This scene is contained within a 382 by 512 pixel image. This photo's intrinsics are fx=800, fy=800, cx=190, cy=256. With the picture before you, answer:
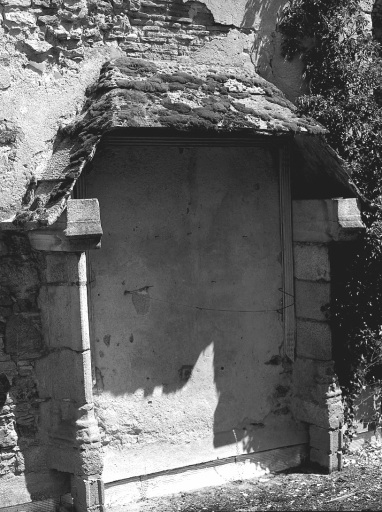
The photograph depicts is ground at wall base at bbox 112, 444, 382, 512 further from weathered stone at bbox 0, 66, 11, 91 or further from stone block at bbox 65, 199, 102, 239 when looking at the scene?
weathered stone at bbox 0, 66, 11, 91

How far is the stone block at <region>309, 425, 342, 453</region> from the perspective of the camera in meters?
7.56

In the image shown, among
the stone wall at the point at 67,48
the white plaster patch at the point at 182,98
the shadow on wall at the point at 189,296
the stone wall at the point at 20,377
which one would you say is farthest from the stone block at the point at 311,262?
the stone wall at the point at 20,377

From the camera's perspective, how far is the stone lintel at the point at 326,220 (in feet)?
23.6

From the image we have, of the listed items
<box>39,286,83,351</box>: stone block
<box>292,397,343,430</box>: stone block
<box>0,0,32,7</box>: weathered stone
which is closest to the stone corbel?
<box>39,286,83,351</box>: stone block

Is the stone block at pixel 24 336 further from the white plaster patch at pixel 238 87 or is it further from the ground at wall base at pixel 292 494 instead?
the white plaster patch at pixel 238 87

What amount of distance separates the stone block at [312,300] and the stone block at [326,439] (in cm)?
107

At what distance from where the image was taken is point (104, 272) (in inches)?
269

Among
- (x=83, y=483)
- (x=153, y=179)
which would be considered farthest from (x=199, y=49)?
(x=83, y=483)

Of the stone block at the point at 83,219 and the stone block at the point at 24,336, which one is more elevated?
the stone block at the point at 83,219

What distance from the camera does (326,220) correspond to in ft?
24.1

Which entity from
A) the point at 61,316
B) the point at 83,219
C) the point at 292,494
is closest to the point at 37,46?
the point at 83,219

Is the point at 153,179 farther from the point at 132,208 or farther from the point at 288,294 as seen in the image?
the point at 288,294

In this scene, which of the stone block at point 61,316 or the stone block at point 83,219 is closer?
the stone block at point 83,219

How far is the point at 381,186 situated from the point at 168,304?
2.30 m
